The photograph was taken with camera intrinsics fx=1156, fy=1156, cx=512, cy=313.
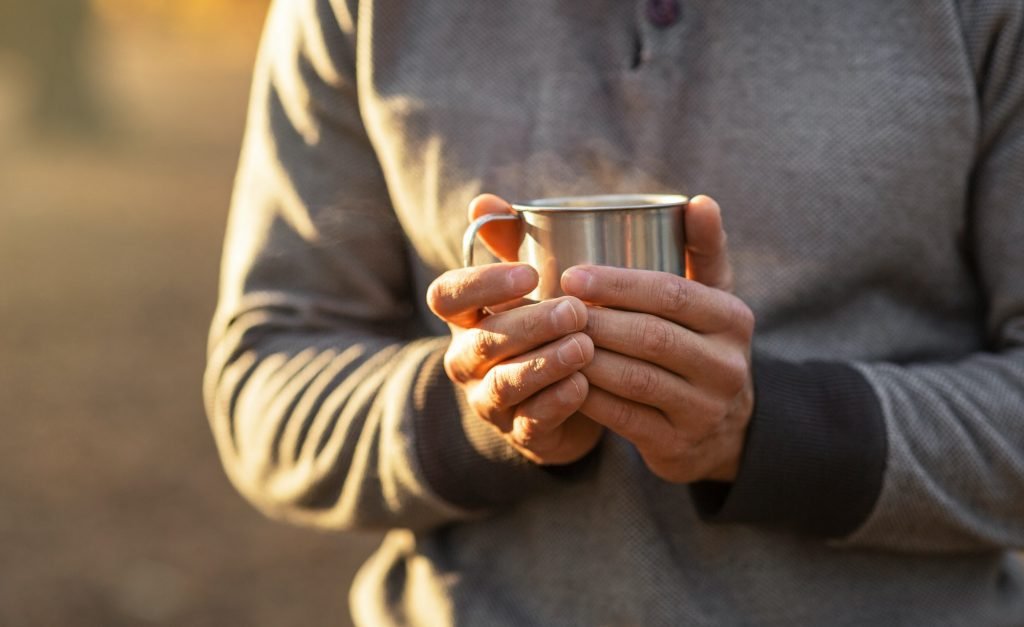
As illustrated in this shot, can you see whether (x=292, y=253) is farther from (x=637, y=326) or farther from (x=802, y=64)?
(x=802, y=64)

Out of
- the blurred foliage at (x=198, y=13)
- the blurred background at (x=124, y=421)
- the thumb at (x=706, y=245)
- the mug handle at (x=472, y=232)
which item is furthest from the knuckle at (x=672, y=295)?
the blurred foliage at (x=198, y=13)

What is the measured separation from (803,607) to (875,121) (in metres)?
0.72

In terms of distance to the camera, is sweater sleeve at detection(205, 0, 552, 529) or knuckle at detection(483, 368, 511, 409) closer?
knuckle at detection(483, 368, 511, 409)

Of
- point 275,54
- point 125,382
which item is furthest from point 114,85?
point 275,54

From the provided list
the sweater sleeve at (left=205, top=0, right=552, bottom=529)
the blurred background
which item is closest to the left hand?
the sweater sleeve at (left=205, top=0, right=552, bottom=529)

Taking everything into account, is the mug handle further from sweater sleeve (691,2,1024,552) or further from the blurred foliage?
the blurred foliage

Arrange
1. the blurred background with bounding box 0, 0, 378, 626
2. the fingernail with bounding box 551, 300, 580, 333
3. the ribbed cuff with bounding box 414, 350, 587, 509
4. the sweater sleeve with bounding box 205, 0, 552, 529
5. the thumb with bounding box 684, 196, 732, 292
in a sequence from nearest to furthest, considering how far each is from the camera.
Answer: the fingernail with bounding box 551, 300, 580, 333
the thumb with bounding box 684, 196, 732, 292
the ribbed cuff with bounding box 414, 350, 587, 509
the sweater sleeve with bounding box 205, 0, 552, 529
the blurred background with bounding box 0, 0, 378, 626

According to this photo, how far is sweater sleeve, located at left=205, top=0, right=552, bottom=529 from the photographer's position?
1.75 meters

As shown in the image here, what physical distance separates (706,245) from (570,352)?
0.84 feet

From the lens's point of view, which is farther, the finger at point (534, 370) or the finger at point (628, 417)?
the finger at point (628, 417)

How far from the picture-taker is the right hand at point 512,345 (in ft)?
4.31

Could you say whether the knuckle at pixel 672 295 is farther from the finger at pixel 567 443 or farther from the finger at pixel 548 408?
Result: the finger at pixel 567 443

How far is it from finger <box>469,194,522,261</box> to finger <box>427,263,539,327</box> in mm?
105

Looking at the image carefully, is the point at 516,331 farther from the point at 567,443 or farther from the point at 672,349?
the point at 567,443
